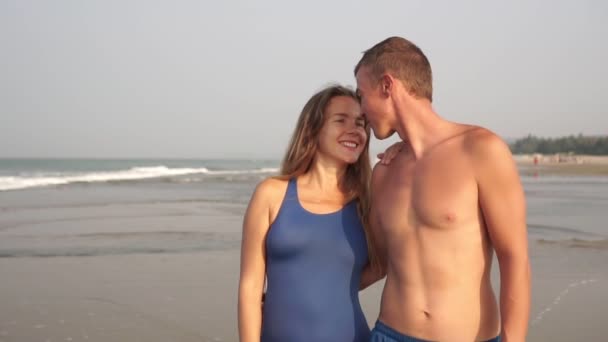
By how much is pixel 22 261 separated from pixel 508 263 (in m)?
8.43

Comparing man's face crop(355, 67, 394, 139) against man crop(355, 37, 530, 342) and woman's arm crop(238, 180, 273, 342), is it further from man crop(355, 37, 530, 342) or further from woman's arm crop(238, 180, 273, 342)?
woman's arm crop(238, 180, 273, 342)

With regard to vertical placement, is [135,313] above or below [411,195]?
below

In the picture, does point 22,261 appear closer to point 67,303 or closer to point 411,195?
point 67,303

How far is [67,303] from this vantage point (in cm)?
694

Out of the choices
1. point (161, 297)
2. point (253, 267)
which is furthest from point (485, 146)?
point (161, 297)

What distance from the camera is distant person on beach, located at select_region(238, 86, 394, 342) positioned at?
10.1 feet

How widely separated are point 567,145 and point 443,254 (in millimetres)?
86567

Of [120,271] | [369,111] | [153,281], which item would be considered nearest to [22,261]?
[120,271]

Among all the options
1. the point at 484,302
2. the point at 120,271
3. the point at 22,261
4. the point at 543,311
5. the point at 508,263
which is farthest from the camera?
the point at 22,261

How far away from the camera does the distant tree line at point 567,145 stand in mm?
74625

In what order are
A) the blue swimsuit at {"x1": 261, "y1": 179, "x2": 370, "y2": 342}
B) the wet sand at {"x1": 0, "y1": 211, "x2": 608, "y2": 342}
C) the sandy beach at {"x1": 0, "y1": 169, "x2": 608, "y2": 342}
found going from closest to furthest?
the blue swimsuit at {"x1": 261, "y1": 179, "x2": 370, "y2": 342}
the wet sand at {"x1": 0, "y1": 211, "x2": 608, "y2": 342}
the sandy beach at {"x1": 0, "y1": 169, "x2": 608, "y2": 342}

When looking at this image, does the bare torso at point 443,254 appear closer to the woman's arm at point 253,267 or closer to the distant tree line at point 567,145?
the woman's arm at point 253,267

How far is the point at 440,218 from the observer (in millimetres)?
2617

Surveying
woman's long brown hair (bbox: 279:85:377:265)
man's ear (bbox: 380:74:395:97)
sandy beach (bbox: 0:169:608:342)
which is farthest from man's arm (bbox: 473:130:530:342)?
sandy beach (bbox: 0:169:608:342)
